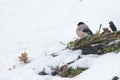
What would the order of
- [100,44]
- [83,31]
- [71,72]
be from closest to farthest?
[71,72] < [100,44] < [83,31]

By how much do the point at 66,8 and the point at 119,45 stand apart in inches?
181

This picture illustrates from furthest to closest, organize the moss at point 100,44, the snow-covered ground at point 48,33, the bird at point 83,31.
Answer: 1. the bird at point 83,31
2. the moss at point 100,44
3. the snow-covered ground at point 48,33

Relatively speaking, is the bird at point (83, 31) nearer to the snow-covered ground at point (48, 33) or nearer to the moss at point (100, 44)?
the snow-covered ground at point (48, 33)

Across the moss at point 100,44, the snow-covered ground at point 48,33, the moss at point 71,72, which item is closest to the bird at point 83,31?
the snow-covered ground at point 48,33

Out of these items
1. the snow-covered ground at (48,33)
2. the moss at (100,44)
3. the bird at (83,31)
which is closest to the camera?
the snow-covered ground at (48,33)

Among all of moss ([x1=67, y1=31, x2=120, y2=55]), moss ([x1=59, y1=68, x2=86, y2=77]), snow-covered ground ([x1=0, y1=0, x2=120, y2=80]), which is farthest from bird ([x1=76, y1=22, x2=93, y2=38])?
moss ([x1=59, y1=68, x2=86, y2=77])

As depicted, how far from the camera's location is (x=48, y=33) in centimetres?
963

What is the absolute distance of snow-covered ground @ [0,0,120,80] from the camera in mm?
6526

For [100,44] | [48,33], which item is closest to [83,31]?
[100,44]

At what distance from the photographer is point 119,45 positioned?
6676 millimetres

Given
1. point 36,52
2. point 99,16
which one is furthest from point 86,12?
point 36,52

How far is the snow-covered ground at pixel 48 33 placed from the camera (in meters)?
6.53

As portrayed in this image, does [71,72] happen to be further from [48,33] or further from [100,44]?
[48,33]

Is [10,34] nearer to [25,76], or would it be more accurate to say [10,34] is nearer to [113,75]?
[25,76]
